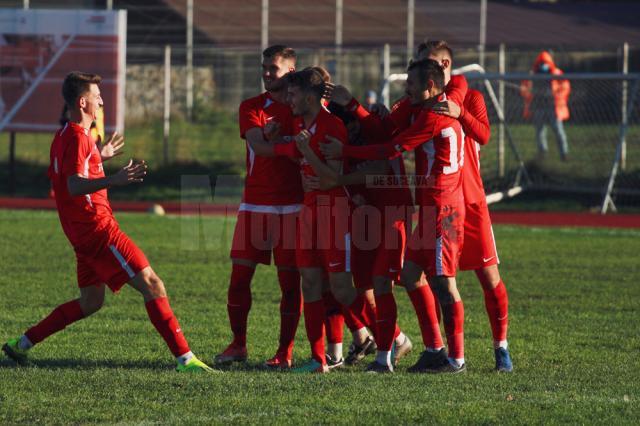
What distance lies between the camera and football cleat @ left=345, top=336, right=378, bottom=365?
8297mm

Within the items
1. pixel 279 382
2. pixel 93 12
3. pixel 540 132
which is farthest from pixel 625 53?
pixel 279 382

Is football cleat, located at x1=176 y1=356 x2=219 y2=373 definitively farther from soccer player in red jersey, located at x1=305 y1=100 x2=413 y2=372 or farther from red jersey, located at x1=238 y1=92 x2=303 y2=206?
red jersey, located at x1=238 y1=92 x2=303 y2=206

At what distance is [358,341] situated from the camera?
8320mm

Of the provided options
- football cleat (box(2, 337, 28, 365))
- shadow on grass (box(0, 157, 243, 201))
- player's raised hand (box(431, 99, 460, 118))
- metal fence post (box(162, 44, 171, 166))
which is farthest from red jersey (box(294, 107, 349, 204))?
metal fence post (box(162, 44, 171, 166))

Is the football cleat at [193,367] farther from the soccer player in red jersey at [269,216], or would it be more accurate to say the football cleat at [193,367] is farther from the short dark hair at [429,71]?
the short dark hair at [429,71]

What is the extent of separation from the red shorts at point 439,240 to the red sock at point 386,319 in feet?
1.04

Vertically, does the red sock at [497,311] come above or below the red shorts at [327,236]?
below

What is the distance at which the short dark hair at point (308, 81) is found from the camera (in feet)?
24.4

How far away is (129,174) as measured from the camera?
7.24 m

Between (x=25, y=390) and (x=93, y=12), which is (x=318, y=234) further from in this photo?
(x=93, y=12)

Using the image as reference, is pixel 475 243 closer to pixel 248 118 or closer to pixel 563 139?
pixel 248 118

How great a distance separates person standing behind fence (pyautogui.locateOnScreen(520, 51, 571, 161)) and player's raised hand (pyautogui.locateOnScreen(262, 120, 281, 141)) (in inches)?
499

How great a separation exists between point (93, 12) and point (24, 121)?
236cm

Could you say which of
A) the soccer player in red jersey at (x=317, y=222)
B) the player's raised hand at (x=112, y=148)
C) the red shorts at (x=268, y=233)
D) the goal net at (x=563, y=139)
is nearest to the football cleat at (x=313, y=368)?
the soccer player in red jersey at (x=317, y=222)
